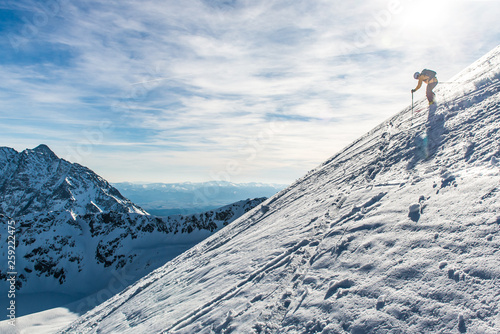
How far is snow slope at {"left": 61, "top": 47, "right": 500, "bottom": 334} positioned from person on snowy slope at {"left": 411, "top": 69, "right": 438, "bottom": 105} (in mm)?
1551

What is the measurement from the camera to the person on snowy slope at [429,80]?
36.5ft

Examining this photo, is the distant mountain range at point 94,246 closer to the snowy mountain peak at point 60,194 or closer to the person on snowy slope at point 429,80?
the person on snowy slope at point 429,80

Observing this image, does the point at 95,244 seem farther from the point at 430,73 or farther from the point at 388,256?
the point at 388,256

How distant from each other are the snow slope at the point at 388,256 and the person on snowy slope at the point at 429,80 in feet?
5.09

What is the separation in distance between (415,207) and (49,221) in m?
89.2

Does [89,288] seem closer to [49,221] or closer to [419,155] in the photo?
[49,221]

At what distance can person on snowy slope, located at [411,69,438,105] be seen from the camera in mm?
11117

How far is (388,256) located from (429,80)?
31.6 feet

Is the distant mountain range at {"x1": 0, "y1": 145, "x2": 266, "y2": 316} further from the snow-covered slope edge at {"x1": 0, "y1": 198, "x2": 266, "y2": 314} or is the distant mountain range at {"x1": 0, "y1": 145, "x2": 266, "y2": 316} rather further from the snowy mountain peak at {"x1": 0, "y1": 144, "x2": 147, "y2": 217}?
the snowy mountain peak at {"x1": 0, "y1": 144, "x2": 147, "y2": 217}

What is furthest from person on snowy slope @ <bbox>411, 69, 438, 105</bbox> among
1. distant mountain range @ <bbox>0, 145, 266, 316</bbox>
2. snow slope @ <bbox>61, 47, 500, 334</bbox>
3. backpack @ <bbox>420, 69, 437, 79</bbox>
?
distant mountain range @ <bbox>0, 145, 266, 316</bbox>

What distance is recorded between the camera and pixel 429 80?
36.9ft

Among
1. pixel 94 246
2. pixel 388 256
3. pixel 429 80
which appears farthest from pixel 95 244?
pixel 388 256

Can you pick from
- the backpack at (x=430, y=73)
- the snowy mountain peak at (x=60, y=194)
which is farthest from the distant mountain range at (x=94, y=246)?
the snowy mountain peak at (x=60, y=194)

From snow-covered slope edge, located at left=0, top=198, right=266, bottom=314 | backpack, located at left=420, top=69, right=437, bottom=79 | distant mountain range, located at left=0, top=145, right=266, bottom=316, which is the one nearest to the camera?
backpack, located at left=420, top=69, right=437, bottom=79
